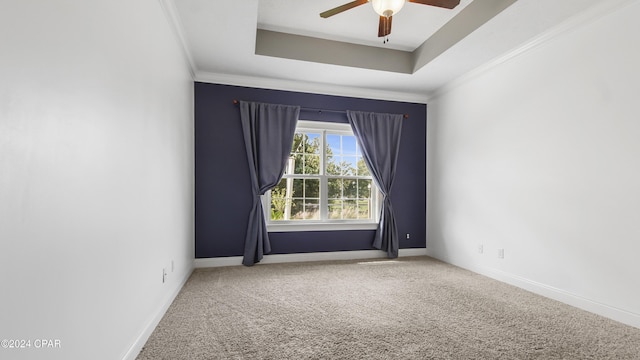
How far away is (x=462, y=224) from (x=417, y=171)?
111 cm

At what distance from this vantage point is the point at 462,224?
13.4 feet

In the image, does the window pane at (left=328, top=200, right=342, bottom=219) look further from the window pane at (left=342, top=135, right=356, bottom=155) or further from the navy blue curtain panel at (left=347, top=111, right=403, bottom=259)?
the window pane at (left=342, top=135, right=356, bottom=155)

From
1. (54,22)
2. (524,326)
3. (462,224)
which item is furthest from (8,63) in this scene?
(462,224)

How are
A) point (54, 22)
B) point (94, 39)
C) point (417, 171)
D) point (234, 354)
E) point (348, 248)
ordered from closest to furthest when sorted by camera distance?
point (54, 22), point (94, 39), point (234, 354), point (348, 248), point (417, 171)

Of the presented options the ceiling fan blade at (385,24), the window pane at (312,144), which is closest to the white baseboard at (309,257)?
the window pane at (312,144)

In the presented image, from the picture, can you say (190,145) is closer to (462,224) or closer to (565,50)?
(462,224)

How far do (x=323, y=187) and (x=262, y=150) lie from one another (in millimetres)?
1065

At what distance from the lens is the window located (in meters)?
4.37


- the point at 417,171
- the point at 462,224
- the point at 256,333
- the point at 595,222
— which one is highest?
the point at 417,171

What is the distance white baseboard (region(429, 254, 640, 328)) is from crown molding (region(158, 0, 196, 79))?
13.9ft

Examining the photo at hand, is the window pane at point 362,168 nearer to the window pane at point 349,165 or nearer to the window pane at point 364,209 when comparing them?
the window pane at point 349,165

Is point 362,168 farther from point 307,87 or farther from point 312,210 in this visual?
point 307,87

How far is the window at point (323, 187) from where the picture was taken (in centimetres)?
437

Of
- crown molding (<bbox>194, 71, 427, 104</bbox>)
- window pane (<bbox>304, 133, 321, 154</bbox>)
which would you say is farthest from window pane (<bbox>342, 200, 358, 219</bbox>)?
crown molding (<bbox>194, 71, 427, 104</bbox>)
